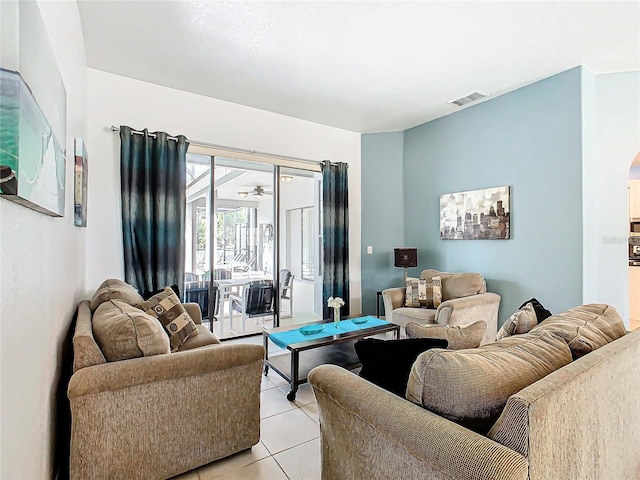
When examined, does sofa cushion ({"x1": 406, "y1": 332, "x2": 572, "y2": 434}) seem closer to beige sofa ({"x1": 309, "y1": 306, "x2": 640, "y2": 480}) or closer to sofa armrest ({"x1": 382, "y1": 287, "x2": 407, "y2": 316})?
beige sofa ({"x1": 309, "y1": 306, "x2": 640, "y2": 480})

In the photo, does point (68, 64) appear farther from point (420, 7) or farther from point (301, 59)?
point (420, 7)

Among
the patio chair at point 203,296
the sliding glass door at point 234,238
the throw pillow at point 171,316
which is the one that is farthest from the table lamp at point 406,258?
the throw pillow at point 171,316

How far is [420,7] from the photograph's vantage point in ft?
7.96

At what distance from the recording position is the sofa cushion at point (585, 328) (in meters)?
1.41

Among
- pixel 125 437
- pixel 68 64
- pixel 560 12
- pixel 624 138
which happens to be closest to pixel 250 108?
pixel 68 64

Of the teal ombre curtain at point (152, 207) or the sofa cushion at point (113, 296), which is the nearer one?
the sofa cushion at point (113, 296)

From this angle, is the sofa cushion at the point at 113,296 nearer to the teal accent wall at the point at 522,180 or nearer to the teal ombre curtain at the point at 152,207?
the teal ombre curtain at the point at 152,207

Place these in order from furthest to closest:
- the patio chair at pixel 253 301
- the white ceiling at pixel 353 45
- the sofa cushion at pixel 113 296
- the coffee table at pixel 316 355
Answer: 1. the patio chair at pixel 253 301
2. the coffee table at pixel 316 355
3. the white ceiling at pixel 353 45
4. the sofa cushion at pixel 113 296

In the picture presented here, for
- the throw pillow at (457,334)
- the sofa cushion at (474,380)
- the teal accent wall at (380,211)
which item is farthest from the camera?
the teal accent wall at (380,211)

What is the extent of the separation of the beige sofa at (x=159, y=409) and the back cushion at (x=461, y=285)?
9.45 feet

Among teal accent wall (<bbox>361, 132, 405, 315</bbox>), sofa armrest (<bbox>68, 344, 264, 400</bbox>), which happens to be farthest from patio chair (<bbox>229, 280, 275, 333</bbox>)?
sofa armrest (<bbox>68, 344, 264, 400</bbox>)

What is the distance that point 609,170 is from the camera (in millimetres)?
3629

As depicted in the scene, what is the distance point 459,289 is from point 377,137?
8.75 ft

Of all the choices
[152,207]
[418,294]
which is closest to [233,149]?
[152,207]
